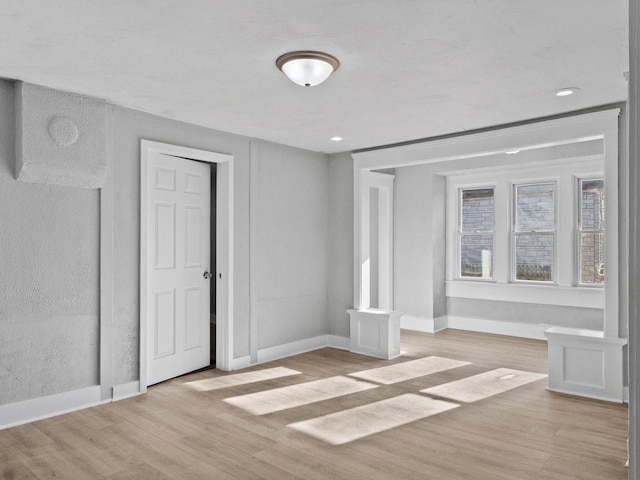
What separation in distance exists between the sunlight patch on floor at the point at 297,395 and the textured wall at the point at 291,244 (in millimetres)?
1125

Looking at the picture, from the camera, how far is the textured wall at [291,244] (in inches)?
215

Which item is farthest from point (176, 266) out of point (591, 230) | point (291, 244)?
point (591, 230)

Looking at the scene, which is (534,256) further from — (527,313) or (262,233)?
(262,233)

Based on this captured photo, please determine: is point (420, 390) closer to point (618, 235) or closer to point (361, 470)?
point (361, 470)

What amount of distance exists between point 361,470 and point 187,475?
103cm

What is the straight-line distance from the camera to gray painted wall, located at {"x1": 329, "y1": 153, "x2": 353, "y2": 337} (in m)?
6.09

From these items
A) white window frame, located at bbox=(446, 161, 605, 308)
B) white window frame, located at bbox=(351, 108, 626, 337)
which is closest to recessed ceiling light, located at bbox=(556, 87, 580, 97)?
white window frame, located at bbox=(351, 108, 626, 337)

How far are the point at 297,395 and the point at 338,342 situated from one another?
1.93 m

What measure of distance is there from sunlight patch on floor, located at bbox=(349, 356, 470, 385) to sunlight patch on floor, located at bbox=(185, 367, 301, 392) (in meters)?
0.75

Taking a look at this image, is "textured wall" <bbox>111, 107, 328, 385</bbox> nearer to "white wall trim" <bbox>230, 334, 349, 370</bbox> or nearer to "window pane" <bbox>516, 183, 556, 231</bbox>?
"white wall trim" <bbox>230, 334, 349, 370</bbox>

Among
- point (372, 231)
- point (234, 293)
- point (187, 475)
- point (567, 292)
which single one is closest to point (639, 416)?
point (187, 475)

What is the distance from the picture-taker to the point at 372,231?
7.53m

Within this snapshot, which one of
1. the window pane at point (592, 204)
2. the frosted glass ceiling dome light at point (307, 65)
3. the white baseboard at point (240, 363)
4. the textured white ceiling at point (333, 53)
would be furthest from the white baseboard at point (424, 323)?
the frosted glass ceiling dome light at point (307, 65)

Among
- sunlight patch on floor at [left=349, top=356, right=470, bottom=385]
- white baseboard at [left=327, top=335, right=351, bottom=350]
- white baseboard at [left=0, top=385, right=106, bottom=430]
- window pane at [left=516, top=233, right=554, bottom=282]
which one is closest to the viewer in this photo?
white baseboard at [left=0, top=385, right=106, bottom=430]
